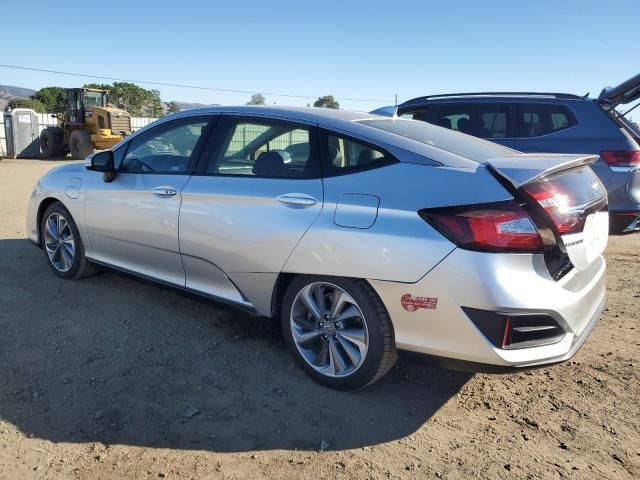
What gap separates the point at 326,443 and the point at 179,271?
5.70ft

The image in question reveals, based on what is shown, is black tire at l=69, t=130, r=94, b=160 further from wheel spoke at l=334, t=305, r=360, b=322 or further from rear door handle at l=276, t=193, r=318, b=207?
wheel spoke at l=334, t=305, r=360, b=322

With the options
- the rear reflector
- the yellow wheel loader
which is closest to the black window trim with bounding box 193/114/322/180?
the rear reflector

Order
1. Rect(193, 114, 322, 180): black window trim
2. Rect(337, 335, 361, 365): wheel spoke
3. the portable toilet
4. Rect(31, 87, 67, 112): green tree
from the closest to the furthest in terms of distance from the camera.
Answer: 1. Rect(337, 335, 361, 365): wheel spoke
2. Rect(193, 114, 322, 180): black window trim
3. the portable toilet
4. Rect(31, 87, 67, 112): green tree

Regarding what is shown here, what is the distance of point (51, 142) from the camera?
2414 cm

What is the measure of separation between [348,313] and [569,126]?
4518mm

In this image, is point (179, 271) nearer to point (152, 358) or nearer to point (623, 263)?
point (152, 358)

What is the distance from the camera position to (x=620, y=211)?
219 inches

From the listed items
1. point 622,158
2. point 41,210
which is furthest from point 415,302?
point 622,158

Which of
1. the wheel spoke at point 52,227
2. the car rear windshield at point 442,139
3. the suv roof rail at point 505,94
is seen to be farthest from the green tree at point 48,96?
the car rear windshield at point 442,139

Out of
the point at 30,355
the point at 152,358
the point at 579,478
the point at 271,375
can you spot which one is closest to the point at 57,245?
the point at 30,355

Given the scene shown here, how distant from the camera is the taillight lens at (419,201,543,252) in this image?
99.2 inches

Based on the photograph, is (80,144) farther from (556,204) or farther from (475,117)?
(556,204)

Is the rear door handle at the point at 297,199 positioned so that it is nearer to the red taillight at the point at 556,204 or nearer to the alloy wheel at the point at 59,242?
the red taillight at the point at 556,204

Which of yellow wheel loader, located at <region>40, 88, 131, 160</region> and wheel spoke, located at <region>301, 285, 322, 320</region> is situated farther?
yellow wheel loader, located at <region>40, 88, 131, 160</region>
